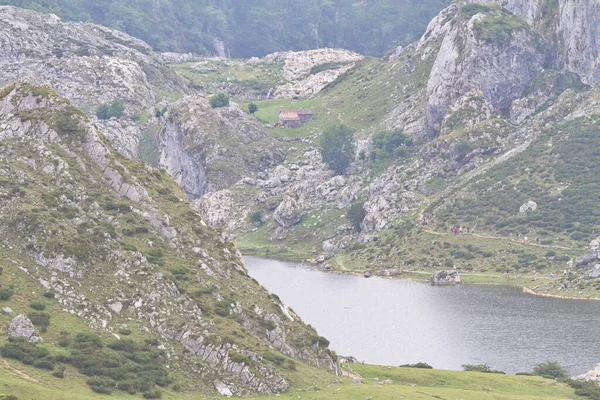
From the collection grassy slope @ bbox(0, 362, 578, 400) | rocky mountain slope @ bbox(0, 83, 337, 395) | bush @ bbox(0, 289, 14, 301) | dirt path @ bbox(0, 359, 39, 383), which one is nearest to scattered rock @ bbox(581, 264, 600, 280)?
grassy slope @ bbox(0, 362, 578, 400)

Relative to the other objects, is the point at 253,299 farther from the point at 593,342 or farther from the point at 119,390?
the point at 593,342

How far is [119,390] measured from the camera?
278ft

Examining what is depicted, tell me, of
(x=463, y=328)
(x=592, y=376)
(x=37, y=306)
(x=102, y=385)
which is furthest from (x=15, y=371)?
(x=463, y=328)

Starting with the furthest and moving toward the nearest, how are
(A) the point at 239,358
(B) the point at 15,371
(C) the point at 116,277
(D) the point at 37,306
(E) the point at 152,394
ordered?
1. (C) the point at 116,277
2. (A) the point at 239,358
3. (D) the point at 37,306
4. (E) the point at 152,394
5. (B) the point at 15,371

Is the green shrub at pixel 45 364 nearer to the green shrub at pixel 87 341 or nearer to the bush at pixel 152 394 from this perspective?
the green shrub at pixel 87 341

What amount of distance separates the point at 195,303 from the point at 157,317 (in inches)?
198

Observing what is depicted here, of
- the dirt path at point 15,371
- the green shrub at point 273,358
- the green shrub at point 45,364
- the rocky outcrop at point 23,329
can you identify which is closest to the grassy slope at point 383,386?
the dirt path at point 15,371

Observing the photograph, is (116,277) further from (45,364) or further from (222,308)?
(45,364)

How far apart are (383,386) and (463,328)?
6877cm

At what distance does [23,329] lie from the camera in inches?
3423

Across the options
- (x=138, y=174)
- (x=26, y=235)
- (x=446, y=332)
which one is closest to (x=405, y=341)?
(x=446, y=332)

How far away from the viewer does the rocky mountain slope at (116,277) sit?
299ft

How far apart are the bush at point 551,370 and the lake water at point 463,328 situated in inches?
278

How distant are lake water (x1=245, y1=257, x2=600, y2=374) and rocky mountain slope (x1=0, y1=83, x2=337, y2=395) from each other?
4109cm
